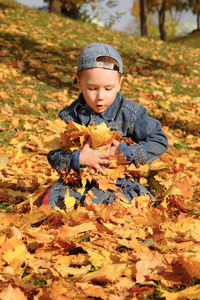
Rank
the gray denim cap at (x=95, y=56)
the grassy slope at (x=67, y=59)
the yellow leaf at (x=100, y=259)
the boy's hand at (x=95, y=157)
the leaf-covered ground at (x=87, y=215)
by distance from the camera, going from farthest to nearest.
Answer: the grassy slope at (x=67, y=59) < the boy's hand at (x=95, y=157) < the gray denim cap at (x=95, y=56) < the yellow leaf at (x=100, y=259) < the leaf-covered ground at (x=87, y=215)

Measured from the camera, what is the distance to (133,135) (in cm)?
268

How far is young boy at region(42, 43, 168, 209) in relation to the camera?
91.7 inches

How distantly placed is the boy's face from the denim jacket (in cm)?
14

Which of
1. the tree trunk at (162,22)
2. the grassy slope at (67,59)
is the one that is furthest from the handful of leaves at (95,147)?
the tree trunk at (162,22)

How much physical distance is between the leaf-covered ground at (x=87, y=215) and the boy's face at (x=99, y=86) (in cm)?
54

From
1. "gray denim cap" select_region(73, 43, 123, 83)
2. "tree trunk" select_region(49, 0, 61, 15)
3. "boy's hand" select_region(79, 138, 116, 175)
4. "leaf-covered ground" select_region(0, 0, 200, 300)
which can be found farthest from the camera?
"tree trunk" select_region(49, 0, 61, 15)

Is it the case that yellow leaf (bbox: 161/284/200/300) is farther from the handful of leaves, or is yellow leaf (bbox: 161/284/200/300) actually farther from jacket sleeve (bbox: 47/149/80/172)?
jacket sleeve (bbox: 47/149/80/172)

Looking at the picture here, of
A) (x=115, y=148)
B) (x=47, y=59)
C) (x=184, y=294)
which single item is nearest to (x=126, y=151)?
(x=115, y=148)

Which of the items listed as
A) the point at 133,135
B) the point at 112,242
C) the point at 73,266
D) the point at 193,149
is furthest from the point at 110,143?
the point at 193,149

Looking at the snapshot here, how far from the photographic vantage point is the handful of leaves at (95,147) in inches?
94.2

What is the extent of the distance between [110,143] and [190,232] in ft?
2.88

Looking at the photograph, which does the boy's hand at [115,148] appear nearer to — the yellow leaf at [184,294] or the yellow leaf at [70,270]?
the yellow leaf at [70,270]

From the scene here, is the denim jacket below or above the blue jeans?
above

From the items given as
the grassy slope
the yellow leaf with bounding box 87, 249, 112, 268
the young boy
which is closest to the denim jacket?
the young boy
